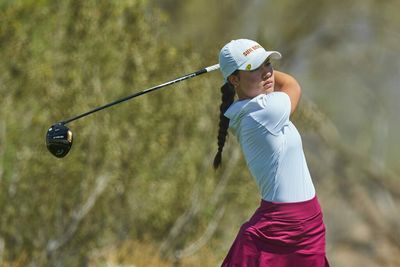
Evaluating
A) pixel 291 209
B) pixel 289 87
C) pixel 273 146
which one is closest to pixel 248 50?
pixel 289 87

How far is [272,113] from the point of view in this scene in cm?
529

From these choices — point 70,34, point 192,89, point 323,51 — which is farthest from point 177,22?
point 70,34

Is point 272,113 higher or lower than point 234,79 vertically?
lower

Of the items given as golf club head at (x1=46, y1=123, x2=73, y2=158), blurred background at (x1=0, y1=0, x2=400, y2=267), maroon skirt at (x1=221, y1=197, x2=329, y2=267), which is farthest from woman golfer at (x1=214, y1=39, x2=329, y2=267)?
blurred background at (x1=0, y1=0, x2=400, y2=267)

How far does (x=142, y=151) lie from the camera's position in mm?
13898

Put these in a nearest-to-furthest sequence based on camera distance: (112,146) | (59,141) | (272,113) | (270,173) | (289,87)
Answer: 1. (272,113)
2. (270,173)
3. (289,87)
4. (59,141)
5. (112,146)

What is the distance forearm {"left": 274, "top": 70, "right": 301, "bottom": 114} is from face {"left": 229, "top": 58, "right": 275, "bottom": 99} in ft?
0.40

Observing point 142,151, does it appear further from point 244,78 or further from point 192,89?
point 244,78

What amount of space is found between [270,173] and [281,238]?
0.32 m

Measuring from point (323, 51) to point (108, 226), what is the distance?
13.0 meters

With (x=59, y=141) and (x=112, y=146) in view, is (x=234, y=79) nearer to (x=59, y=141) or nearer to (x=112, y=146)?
(x=59, y=141)

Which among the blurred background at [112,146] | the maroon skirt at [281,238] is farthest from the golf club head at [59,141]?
the blurred background at [112,146]

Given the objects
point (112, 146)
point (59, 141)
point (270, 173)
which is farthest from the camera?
point (112, 146)

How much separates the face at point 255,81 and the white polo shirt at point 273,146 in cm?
5
